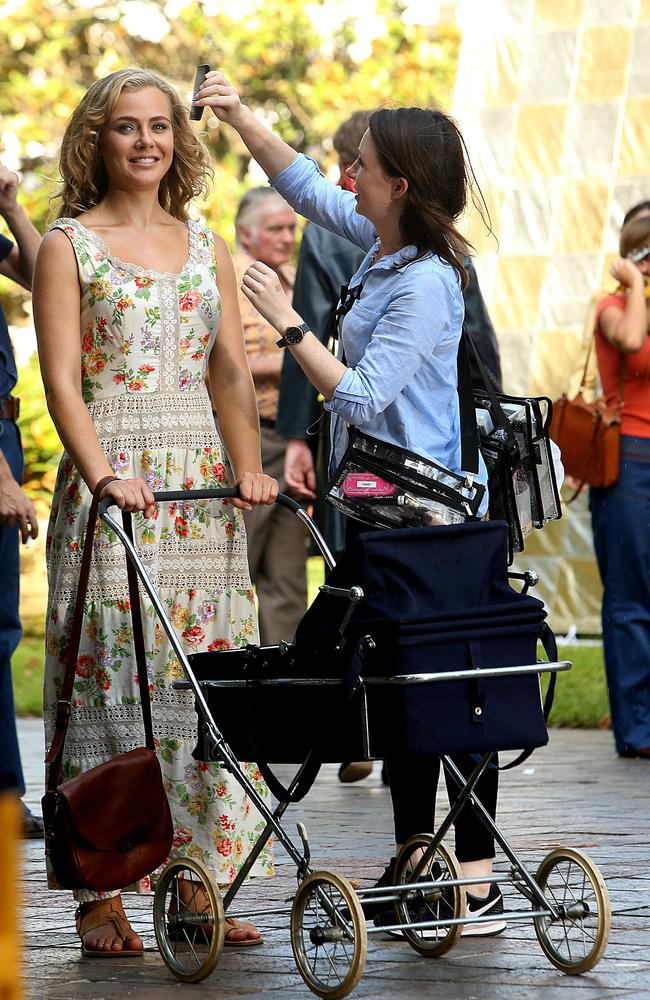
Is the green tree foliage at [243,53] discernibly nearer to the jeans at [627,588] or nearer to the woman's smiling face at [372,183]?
the jeans at [627,588]

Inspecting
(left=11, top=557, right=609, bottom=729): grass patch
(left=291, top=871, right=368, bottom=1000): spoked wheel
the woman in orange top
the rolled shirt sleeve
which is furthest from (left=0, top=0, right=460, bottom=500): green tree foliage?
(left=291, top=871, right=368, bottom=1000): spoked wheel

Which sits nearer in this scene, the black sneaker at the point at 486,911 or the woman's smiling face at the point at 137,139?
the black sneaker at the point at 486,911

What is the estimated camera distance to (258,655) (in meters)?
3.87

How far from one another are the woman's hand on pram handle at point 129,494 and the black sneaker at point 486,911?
128cm

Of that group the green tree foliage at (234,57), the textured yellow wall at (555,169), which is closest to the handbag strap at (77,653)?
the textured yellow wall at (555,169)

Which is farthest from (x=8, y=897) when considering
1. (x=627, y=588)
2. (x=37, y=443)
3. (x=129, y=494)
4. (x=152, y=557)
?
(x=37, y=443)

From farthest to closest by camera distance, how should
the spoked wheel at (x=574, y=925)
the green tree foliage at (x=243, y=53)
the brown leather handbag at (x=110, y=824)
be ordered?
the green tree foliage at (x=243, y=53) < the brown leather handbag at (x=110, y=824) < the spoked wheel at (x=574, y=925)

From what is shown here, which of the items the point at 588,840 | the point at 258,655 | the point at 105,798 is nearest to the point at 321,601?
the point at 258,655

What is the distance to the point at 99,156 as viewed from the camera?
15.1 ft

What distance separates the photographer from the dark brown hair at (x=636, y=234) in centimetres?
802

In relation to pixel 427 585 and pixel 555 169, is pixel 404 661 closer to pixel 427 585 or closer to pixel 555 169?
pixel 427 585

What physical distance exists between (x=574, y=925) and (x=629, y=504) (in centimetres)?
415

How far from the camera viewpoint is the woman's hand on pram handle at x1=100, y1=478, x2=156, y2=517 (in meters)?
4.05

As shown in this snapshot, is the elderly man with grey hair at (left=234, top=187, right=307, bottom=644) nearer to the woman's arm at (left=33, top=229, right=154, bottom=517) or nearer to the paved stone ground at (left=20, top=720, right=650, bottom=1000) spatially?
the paved stone ground at (left=20, top=720, right=650, bottom=1000)
